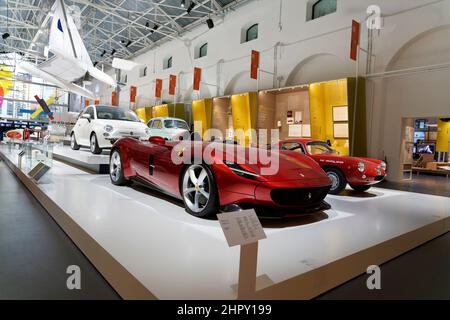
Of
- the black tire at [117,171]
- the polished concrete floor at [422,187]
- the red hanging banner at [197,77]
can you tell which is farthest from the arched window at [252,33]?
the black tire at [117,171]

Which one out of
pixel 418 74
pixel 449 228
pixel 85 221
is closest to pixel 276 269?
pixel 85 221

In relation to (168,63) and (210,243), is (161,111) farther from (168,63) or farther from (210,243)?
(210,243)

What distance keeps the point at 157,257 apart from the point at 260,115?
376 inches

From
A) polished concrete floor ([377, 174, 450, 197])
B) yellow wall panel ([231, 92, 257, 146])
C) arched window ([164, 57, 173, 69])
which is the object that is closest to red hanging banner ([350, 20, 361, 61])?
polished concrete floor ([377, 174, 450, 197])

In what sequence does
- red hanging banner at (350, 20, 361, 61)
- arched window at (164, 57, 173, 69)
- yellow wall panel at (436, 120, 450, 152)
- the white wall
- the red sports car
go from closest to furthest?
1. the red sports car
2. the white wall
3. red hanging banner at (350, 20, 361, 61)
4. yellow wall panel at (436, 120, 450, 152)
5. arched window at (164, 57, 173, 69)

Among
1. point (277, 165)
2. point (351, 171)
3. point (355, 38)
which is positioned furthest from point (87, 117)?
point (355, 38)

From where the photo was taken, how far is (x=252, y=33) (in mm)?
12422

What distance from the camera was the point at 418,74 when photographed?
7.75m

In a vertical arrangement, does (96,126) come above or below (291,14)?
below

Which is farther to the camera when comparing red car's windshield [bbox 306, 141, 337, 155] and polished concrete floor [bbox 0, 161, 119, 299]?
red car's windshield [bbox 306, 141, 337, 155]

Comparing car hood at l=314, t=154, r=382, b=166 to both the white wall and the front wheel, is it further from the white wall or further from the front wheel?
the white wall

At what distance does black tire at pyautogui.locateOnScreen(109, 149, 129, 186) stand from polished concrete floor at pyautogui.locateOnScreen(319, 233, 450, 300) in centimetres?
287

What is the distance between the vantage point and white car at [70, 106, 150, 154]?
518 centimetres
